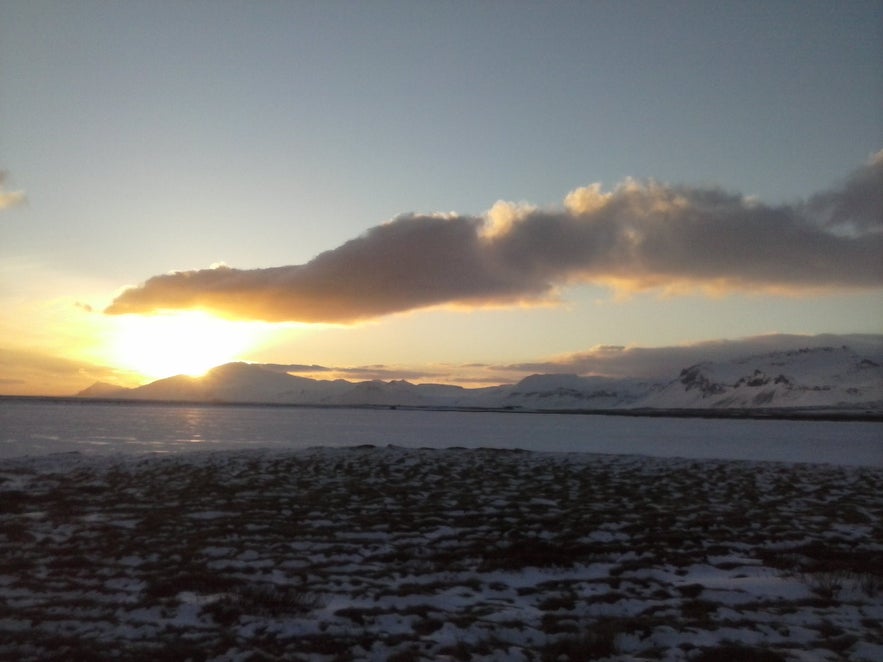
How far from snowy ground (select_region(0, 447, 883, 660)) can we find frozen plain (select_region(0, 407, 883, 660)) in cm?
5

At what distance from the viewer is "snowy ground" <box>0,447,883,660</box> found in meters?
8.07

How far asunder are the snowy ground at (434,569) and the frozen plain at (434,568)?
51mm

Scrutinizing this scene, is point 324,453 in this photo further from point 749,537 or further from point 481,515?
point 749,537

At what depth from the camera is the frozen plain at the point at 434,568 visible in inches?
318

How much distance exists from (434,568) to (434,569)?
55 millimetres

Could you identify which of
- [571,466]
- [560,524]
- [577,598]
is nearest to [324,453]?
[571,466]

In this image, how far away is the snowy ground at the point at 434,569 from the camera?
318 inches

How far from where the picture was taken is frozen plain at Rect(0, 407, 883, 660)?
8.09 m

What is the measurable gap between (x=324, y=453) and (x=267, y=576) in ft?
64.3

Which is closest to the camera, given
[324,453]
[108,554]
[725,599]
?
[725,599]

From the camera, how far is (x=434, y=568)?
1144 cm

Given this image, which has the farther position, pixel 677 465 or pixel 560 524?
pixel 677 465

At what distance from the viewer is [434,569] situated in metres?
11.4

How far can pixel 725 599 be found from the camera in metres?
9.77
